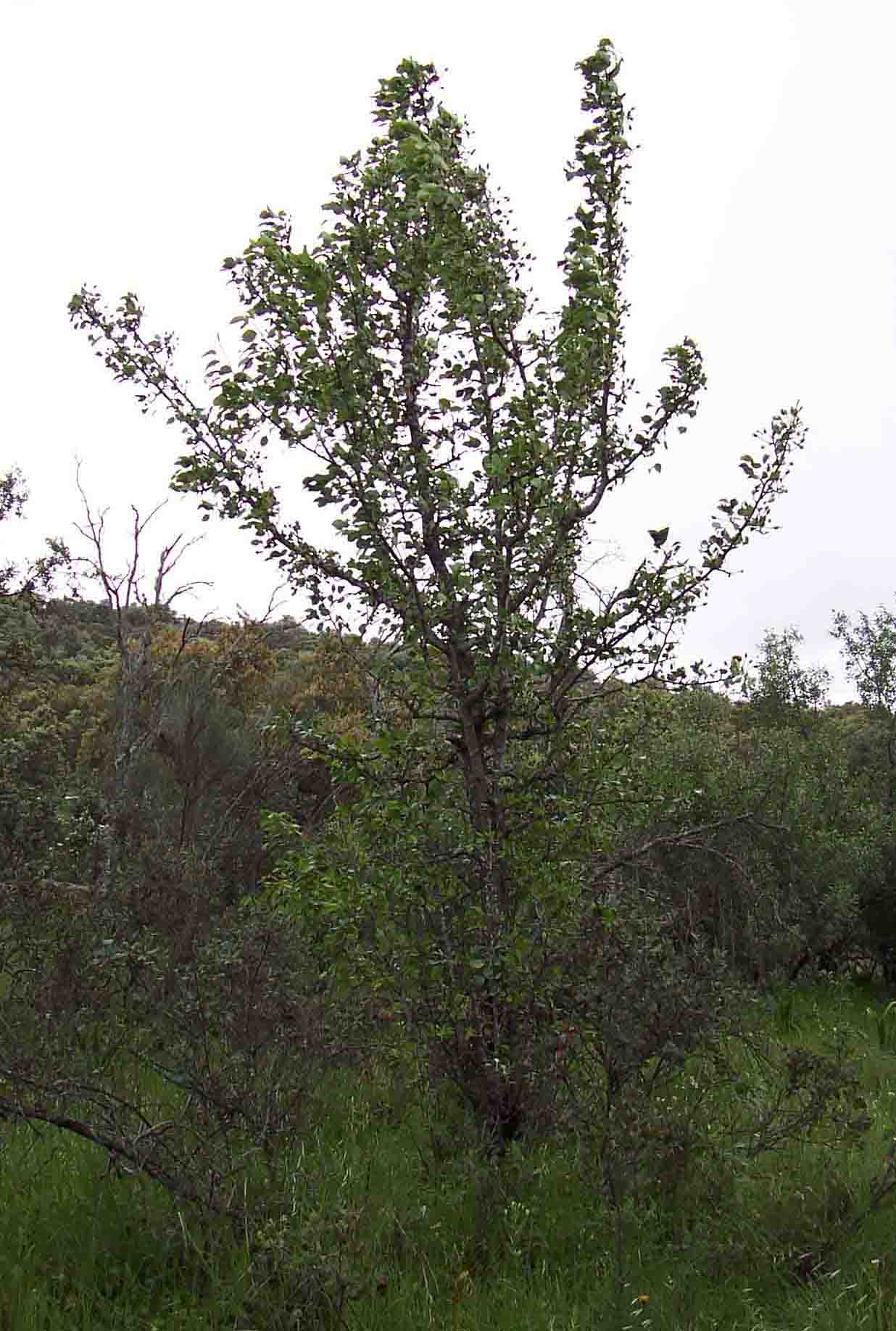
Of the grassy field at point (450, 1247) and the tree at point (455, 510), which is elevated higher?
the tree at point (455, 510)

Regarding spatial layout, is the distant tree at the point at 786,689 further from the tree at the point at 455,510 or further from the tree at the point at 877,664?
the tree at the point at 455,510

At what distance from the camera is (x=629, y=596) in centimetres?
493

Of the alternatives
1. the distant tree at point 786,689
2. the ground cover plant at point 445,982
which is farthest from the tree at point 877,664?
the ground cover plant at point 445,982

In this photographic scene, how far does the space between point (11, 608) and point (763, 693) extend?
15.1 m

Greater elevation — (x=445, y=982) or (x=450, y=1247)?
(x=445, y=982)

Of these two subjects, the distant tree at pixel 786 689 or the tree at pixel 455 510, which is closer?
the tree at pixel 455 510

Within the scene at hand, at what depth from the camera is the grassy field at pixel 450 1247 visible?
3.39 metres

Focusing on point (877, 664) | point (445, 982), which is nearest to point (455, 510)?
point (445, 982)

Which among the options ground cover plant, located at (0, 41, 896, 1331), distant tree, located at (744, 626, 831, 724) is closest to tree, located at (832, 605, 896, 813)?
distant tree, located at (744, 626, 831, 724)

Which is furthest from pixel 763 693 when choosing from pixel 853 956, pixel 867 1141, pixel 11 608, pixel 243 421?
pixel 243 421

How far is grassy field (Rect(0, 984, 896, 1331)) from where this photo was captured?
339 cm

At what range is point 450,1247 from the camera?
4.05 metres

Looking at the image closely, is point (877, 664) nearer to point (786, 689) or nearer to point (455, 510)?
point (786, 689)

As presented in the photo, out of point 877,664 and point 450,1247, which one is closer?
point 450,1247
